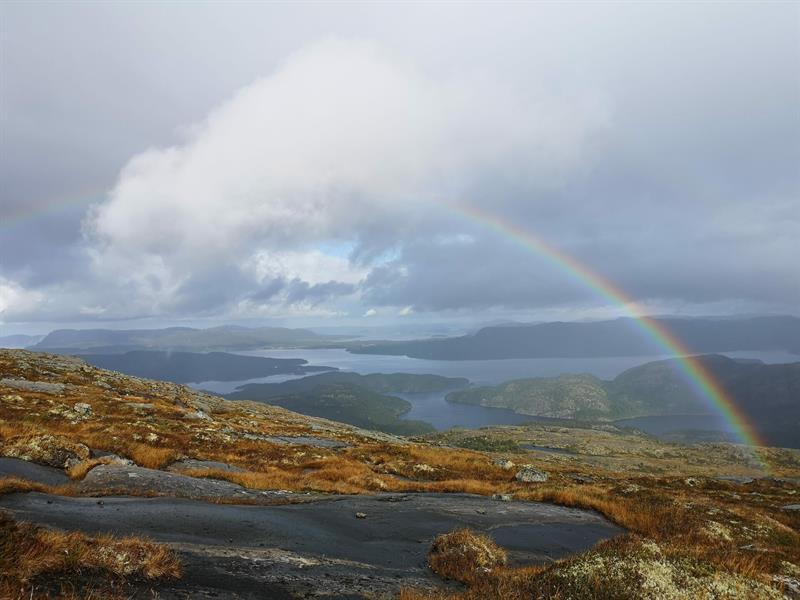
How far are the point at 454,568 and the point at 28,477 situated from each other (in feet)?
60.8

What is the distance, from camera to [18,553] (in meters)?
7.30

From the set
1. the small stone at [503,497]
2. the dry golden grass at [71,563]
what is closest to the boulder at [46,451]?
the dry golden grass at [71,563]

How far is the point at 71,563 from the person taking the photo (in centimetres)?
782

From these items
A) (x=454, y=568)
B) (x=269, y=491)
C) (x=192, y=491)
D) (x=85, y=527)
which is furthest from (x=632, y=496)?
(x=85, y=527)

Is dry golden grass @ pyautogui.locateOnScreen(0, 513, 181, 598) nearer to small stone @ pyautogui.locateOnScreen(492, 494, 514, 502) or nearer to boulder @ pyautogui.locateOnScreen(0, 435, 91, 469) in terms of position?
boulder @ pyautogui.locateOnScreen(0, 435, 91, 469)

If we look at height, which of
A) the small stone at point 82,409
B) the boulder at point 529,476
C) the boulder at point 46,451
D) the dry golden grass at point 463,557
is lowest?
the boulder at point 529,476

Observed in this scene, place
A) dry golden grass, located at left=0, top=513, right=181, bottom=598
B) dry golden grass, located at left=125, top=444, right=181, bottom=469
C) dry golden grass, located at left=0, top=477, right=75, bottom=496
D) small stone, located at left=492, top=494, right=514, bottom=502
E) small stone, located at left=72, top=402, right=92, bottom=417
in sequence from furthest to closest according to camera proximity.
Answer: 1. small stone, located at left=72, top=402, right=92, bottom=417
2. dry golden grass, located at left=125, top=444, right=181, bottom=469
3. small stone, located at left=492, top=494, right=514, bottom=502
4. dry golden grass, located at left=0, top=477, right=75, bottom=496
5. dry golden grass, located at left=0, top=513, right=181, bottom=598

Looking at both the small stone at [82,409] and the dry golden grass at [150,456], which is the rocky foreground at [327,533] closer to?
the dry golden grass at [150,456]

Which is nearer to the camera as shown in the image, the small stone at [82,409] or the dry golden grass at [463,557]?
the dry golden grass at [463,557]

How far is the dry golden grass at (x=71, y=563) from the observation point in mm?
7004

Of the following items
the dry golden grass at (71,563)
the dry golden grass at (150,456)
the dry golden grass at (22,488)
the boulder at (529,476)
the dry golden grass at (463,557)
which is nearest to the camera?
the dry golden grass at (71,563)

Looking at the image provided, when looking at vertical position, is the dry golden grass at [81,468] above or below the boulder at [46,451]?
below

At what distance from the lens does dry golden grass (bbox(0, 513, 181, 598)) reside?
700 cm

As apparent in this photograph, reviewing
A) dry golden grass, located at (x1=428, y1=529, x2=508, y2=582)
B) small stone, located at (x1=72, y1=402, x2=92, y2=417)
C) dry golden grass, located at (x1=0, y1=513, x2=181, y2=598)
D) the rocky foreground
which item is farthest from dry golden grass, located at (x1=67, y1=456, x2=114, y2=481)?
small stone, located at (x1=72, y1=402, x2=92, y2=417)
